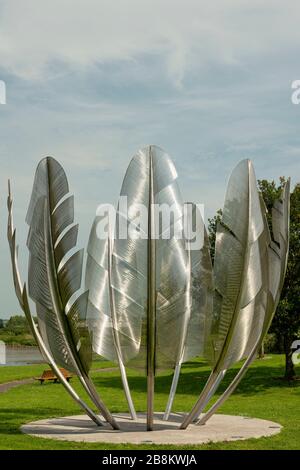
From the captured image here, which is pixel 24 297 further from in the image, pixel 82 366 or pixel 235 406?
pixel 235 406

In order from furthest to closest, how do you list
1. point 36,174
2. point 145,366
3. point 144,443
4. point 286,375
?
point 286,375, point 36,174, point 145,366, point 144,443

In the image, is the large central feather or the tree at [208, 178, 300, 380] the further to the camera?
the tree at [208, 178, 300, 380]

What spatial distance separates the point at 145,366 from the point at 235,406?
9.63 metres

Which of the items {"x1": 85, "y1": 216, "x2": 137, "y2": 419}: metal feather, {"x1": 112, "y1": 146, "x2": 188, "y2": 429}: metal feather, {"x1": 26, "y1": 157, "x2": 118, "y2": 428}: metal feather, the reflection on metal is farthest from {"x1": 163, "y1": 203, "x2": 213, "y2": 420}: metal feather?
{"x1": 26, "y1": 157, "x2": 118, "y2": 428}: metal feather

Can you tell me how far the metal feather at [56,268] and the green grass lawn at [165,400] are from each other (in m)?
1.93

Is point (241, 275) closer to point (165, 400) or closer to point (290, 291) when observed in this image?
point (165, 400)

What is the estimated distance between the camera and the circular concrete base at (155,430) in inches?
455

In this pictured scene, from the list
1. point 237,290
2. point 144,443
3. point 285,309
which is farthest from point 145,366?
point 285,309

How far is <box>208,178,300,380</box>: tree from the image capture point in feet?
84.0

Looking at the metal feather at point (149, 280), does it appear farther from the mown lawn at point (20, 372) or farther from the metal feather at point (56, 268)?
the mown lawn at point (20, 372)

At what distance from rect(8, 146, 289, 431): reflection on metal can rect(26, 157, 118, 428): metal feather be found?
0.07 feet

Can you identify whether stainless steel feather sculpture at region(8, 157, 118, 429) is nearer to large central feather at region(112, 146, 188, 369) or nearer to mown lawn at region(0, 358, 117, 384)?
large central feather at region(112, 146, 188, 369)

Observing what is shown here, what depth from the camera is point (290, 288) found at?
2641 centimetres
